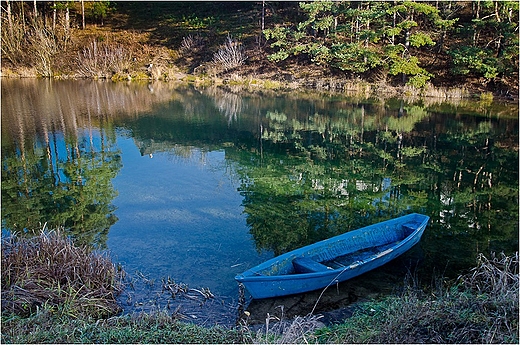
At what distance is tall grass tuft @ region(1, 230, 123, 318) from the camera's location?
630 centimetres

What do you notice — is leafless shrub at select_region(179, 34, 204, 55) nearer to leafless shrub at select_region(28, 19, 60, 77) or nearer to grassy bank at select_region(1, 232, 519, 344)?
leafless shrub at select_region(28, 19, 60, 77)

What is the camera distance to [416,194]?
12.5m

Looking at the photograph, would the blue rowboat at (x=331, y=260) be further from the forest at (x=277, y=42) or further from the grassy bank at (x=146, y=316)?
the forest at (x=277, y=42)

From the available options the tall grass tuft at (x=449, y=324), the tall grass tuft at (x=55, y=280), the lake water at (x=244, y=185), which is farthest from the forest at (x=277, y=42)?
the tall grass tuft at (x=55, y=280)

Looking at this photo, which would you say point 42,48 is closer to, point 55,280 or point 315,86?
point 315,86

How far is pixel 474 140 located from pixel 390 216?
9.54 metres

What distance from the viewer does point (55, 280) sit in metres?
6.71

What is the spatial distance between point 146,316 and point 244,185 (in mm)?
7261

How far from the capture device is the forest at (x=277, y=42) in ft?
92.6

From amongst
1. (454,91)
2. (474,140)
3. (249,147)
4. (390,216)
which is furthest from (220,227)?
(454,91)

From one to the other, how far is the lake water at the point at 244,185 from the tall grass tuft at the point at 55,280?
0.49 metres

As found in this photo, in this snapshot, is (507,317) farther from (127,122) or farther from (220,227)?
(127,122)

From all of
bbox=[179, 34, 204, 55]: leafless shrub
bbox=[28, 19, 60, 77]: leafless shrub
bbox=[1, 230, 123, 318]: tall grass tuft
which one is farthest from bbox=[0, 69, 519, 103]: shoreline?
bbox=[1, 230, 123, 318]: tall grass tuft

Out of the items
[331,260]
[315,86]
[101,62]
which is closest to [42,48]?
[101,62]
